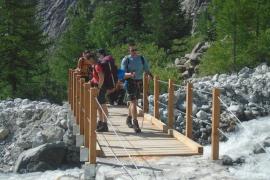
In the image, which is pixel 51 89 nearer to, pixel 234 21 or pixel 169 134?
pixel 234 21

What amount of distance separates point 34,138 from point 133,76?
921cm

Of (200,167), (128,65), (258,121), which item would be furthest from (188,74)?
(200,167)

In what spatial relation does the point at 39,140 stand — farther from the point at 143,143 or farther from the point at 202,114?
the point at 143,143

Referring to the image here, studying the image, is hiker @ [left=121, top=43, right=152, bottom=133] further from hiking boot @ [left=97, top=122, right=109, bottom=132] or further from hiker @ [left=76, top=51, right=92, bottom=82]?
hiker @ [left=76, top=51, right=92, bottom=82]

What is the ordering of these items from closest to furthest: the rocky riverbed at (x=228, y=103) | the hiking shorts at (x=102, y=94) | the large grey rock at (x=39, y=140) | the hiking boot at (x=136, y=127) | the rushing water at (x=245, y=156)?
the rushing water at (x=245, y=156) → the hiking shorts at (x=102, y=94) → the hiking boot at (x=136, y=127) → the rocky riverbed at (x=228, y=103) → the large grey rock at (x=39, y=140)

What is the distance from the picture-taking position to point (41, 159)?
17469 millimetres

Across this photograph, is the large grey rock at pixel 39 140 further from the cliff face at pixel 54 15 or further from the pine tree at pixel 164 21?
the cliff face at pixel 54 15

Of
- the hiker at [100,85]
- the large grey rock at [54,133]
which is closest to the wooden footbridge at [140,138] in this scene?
the hiker at [100,85]

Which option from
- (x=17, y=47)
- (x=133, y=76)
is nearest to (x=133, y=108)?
(x=133, y=76)

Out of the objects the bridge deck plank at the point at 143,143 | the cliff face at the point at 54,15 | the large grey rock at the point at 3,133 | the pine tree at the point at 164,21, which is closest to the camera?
the bridge deck plank at the point at 143,143

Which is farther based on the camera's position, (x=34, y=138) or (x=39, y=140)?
(x=34, y=138)

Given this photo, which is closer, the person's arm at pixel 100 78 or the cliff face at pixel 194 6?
the person's arm at pixel 100 78

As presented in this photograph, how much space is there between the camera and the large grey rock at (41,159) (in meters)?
17.2

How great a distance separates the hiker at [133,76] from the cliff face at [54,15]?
111743 mm
